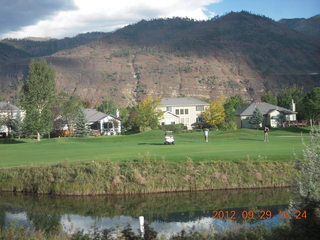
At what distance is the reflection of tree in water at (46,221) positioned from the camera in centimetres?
1923

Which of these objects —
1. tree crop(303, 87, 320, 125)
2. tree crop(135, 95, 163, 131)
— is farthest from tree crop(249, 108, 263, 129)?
tree crop(135, 95, 163, 131)

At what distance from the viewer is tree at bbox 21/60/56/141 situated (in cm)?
6494

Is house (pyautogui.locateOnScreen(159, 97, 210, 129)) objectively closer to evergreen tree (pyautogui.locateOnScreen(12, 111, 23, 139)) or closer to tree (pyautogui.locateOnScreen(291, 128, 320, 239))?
evergreen tree (pyautogui.locateOnScreen(12, 111, 23, 139))

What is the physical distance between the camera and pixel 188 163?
92.7 ft

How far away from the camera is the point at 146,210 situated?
22547 millimetres

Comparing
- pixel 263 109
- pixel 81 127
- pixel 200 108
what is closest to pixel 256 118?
pixel 263 109

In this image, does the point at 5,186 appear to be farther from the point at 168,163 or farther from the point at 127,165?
the point at 168,163

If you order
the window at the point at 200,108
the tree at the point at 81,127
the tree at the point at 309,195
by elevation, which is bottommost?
the tree at the point at 309,195

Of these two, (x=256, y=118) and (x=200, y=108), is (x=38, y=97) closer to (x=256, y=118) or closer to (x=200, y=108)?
(x=200, y=108)

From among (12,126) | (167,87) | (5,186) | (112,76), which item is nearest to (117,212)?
(5,186)

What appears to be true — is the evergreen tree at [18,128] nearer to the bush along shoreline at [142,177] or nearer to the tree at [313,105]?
the bush along shoreline at [142,177]

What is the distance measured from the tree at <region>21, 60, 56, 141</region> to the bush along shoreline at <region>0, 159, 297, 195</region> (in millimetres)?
37483

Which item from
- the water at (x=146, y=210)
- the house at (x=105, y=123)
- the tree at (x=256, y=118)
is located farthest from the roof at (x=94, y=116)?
the water at (x=146, y=210)

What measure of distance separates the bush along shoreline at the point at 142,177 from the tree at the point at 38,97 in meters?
37.5
